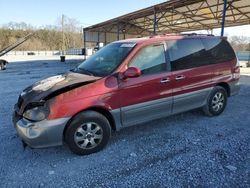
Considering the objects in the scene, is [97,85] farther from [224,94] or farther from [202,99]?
[224,94]

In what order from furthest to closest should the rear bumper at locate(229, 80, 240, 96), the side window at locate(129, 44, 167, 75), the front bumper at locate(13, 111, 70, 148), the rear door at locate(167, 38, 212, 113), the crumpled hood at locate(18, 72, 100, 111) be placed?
1. the rear bumper at locate(229, 80, 240, 96)
2. the rear door at locate(167, 38, 212, 113)
3. the side window at locate(129, 44, 167, 75)
4. the crumpled hood at locate(18, 72, 100, 111)
5. the front bumper at locate(13, 111, 70, 148)

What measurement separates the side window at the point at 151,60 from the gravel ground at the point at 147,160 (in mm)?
1228

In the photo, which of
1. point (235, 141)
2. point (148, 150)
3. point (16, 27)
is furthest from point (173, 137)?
point (16, 27)

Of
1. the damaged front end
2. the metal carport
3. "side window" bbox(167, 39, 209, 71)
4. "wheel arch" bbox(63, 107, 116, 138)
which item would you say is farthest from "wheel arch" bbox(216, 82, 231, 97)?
the metal carport

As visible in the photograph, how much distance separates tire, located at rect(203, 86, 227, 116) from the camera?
4.98 meters

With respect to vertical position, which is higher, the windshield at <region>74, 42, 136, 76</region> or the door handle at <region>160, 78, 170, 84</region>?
the windshield at <region>74, 42, 136, 76</region>

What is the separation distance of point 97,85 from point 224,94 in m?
3.24

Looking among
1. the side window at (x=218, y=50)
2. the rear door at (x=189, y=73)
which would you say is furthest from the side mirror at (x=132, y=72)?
the side window at (x=218, y=50)

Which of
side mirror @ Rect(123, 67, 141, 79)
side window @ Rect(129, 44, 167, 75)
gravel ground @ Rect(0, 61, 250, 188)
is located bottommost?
gravel ground @ Rect(0, 61, 250, 188)

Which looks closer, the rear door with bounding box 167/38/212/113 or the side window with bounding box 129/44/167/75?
the side window with bounding box 129/44/167/75

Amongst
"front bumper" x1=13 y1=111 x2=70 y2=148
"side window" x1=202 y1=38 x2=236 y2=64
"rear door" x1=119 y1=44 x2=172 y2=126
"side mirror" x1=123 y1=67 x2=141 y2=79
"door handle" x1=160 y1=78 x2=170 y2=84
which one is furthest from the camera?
"side window" x1=202 y1=38 x2=236 y2=64

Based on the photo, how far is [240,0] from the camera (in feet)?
40.2

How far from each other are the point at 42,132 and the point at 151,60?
216 centimetres

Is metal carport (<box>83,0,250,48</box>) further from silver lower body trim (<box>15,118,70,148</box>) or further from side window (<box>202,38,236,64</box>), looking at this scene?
silver lower body trim (<box>15,118,70,148</box>)
